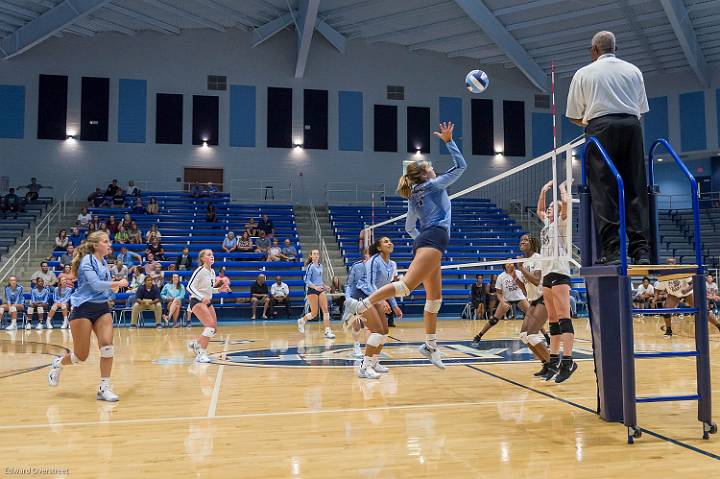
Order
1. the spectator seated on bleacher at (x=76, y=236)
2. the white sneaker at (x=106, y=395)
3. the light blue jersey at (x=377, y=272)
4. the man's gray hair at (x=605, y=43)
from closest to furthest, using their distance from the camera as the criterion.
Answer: the man's gray hair at (x=605, y=43) < the white sneaker at (x=106, y=395) < the light blue jersey at (x=377, y=272) < the spectator seated on bleacher at (x=76, y=236)

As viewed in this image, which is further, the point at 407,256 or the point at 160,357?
the point at 407,256

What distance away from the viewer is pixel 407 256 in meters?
19.5

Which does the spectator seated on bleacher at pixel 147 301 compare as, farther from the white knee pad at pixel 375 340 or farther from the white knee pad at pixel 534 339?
the white knee pad at pixel 534 339

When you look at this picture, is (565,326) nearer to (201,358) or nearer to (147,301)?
(201,358)

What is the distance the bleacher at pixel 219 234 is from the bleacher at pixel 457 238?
6.72ft

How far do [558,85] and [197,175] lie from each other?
54.5 ft

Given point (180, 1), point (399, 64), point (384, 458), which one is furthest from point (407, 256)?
point (384, 458)

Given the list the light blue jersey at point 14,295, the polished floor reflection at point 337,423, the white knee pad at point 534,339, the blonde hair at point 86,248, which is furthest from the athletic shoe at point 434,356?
the light blue jersey at point 14,295

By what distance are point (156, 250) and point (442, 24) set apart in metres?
13.6

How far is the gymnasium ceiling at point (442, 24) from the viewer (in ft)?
67.2

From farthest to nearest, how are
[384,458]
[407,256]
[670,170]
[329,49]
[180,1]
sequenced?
1. [670,170]
2. [329,49]
3. [180,1]
4. [407,256]
5. [384,458]

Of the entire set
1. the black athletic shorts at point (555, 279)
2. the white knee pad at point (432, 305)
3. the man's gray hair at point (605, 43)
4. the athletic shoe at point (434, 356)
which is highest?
the man's gray hair at point (605, 43)

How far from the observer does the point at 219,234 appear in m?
20.7

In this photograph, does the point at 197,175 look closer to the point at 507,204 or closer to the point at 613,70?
the point at 507,204
